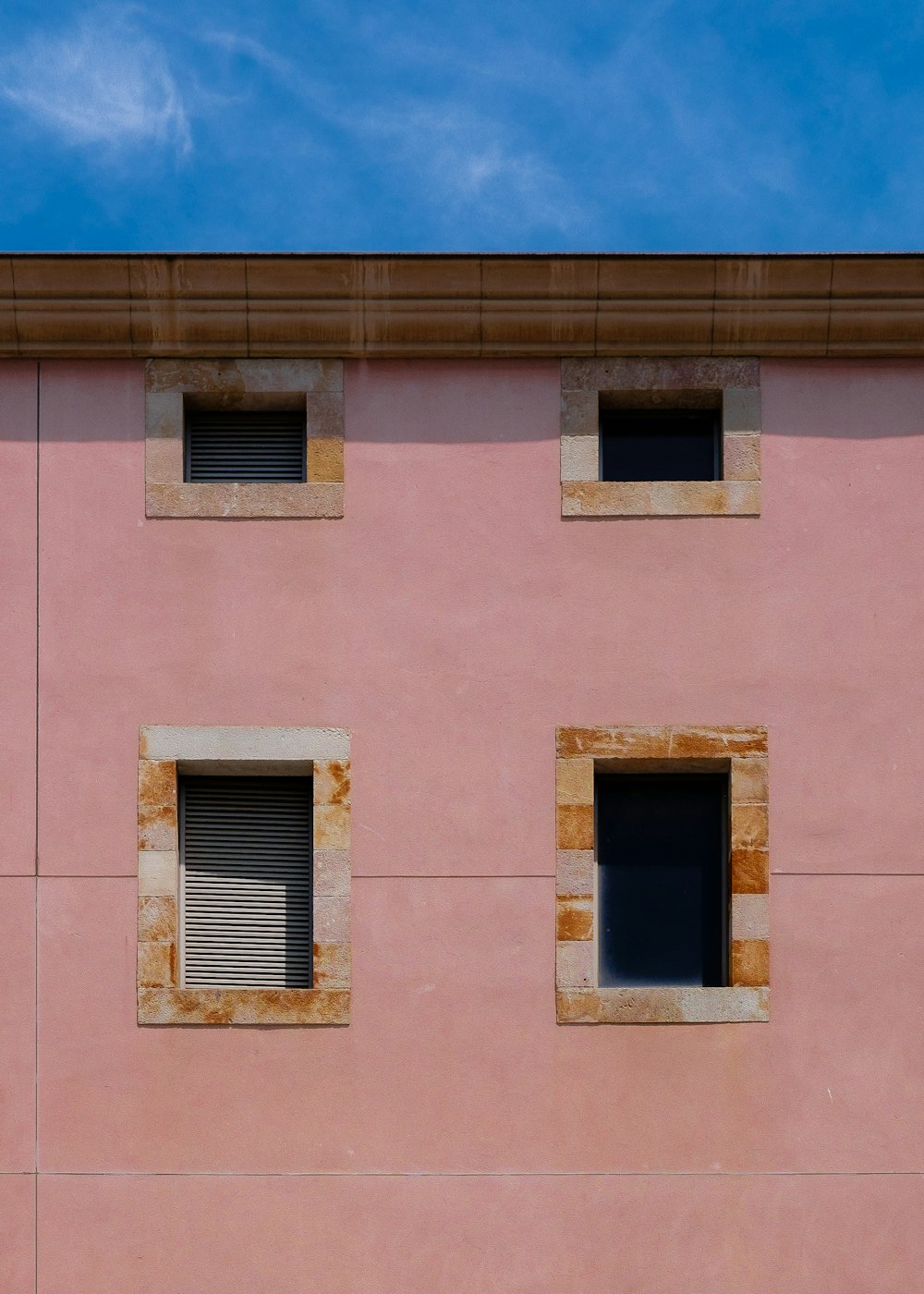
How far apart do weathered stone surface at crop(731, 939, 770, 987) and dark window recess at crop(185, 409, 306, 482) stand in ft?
12.2

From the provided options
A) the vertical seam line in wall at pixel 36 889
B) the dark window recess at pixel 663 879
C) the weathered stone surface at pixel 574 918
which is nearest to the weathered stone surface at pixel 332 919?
the weathered stone surface at pixel 574 918

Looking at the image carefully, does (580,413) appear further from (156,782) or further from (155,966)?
(155,966)

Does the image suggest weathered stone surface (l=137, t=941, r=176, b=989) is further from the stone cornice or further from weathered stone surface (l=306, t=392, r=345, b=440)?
the stone cornice

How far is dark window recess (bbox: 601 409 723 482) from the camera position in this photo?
733 cm

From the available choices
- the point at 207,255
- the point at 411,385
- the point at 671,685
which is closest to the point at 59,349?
the point at 207,255

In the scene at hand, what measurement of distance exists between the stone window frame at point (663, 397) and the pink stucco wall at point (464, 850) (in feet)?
0.30

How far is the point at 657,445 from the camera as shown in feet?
24.1

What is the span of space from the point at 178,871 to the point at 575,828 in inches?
89.3

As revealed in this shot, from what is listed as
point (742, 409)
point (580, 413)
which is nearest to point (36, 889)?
point (580, 413)

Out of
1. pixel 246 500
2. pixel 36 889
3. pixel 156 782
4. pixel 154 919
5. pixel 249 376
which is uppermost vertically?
pixel 249 376

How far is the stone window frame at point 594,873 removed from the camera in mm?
6652

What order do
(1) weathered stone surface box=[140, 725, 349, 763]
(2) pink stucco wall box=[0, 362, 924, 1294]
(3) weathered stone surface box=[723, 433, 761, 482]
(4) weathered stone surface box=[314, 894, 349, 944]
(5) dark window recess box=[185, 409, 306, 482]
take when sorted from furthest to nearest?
(5) dark window recess box=[185, 409, 306, 482]
(3) weathered stone surface box=[723, 433, 761, 482]
(1) weathered stone surface box=[140, 725, 349, 763]
(4) weathered stone surface box=[314, 894, 349, 944]
(2) pink stucco wall box=[0, 362, 924, 1294]

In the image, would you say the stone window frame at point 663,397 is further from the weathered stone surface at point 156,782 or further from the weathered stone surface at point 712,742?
the weathered stone surface at point 156,782

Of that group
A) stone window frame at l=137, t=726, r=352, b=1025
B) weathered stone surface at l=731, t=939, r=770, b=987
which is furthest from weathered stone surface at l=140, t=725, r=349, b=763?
weathered stone surface at l=731, t=939, r=770, b=987
